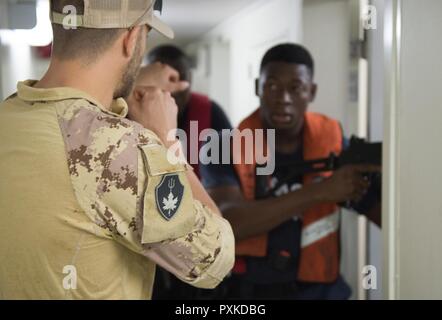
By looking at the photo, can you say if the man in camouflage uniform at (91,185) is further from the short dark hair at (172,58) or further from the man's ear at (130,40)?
the short dark hair at (172,58)

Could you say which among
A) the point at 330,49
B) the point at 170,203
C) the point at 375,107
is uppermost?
the point at 330,49

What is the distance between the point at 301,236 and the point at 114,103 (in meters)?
0.78

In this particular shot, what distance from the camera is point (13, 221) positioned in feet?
2.38

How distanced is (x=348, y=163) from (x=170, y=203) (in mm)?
747

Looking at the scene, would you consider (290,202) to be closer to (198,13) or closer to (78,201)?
(78,201)

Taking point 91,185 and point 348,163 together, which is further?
point 348,163

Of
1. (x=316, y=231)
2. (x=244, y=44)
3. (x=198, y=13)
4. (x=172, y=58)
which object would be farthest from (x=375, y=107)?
(x=198, y=13)

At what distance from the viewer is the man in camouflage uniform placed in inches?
28.0

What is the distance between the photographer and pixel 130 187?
2.33ft

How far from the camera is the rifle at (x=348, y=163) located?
4.36 ft

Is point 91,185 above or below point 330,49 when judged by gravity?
below

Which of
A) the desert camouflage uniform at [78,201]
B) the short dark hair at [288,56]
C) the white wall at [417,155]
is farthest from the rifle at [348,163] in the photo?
the desert camouflage uniform at [78,201]
